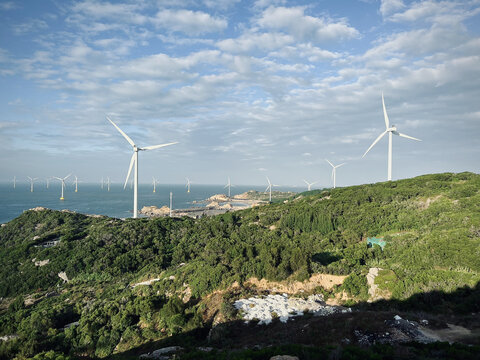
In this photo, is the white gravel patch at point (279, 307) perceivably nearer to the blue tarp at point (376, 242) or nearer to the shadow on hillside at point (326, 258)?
the shadow on hillside at point (326, 258)

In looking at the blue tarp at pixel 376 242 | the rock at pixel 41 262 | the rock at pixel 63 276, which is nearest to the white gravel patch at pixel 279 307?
the blue tarp at pixel 376 242

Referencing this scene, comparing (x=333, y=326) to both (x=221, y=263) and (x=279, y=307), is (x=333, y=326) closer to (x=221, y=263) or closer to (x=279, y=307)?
(x=279, y=307)

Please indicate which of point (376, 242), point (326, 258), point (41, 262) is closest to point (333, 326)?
point (326, 258)

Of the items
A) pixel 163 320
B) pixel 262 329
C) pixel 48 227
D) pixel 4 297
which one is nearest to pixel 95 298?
pixel 163 320

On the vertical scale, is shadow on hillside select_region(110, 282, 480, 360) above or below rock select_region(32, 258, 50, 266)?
above

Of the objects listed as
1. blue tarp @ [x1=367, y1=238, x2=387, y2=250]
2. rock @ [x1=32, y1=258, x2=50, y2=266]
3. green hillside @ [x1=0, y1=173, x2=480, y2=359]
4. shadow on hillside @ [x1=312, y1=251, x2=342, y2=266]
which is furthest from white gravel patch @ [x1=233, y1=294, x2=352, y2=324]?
rock @ [x1=32, y1=258, x2=50, y2=266]

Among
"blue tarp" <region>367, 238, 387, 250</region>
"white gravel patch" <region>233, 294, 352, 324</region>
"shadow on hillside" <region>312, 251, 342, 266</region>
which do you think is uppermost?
"blue tarp" <region>367, 238, 387, 250</region>

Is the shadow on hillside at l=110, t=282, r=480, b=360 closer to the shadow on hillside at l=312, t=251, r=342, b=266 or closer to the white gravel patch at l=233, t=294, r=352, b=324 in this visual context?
the white gravel patch at l=233, t=294, r=352, b=324

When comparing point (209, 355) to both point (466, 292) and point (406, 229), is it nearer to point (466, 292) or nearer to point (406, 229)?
point (466, 292)
